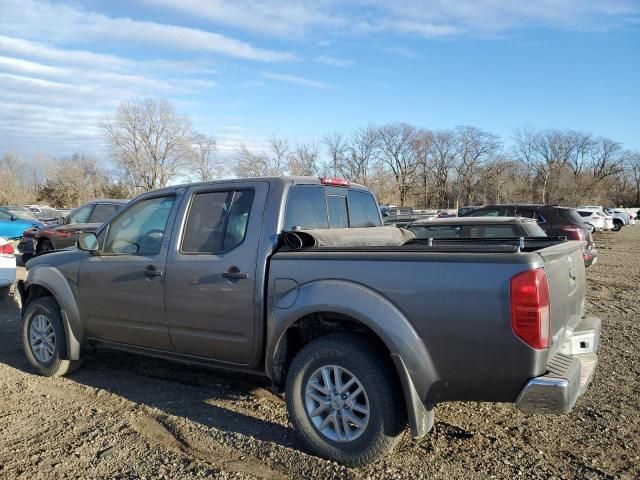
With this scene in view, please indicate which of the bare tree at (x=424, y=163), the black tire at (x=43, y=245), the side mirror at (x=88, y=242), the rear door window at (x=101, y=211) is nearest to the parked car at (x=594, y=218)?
the rear door window at (x=101, y=211)

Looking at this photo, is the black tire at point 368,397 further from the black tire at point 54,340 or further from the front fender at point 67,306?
the black tire at point 54,340

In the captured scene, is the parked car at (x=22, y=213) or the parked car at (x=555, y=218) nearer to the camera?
the parked car at (x=555, y=218)

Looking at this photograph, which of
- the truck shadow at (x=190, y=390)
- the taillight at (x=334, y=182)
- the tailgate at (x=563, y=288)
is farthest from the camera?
the taillight at (x=334, y=182)

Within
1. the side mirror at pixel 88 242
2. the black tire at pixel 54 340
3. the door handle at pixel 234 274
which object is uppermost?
the side mirror at pixel 88 242

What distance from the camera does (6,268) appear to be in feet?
27.5

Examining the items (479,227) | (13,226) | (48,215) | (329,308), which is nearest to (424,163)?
(48,215)

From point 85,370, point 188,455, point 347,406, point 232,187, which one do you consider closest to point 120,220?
point 232,187

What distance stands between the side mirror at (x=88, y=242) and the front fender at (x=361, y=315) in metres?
2.21

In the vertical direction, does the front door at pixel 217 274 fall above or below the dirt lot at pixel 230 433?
above

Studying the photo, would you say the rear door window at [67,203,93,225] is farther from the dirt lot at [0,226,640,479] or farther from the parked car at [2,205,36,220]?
the parked car at [2,205,36,220]

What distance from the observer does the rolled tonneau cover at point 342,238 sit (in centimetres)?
391

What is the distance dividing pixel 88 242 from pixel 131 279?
0.77m

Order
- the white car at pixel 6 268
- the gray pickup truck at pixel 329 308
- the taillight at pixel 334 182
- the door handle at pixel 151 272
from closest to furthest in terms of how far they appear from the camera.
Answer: the gray pickup truck at pixel 329 308 < the door handle at pixel 151 272 < the taillight at pixel 334 182 < the white car at pixel 6 268

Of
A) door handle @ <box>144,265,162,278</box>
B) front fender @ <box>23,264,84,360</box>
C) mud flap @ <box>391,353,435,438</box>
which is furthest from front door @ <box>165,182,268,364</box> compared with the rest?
front fender @ <box>23,264,84,360</box>
